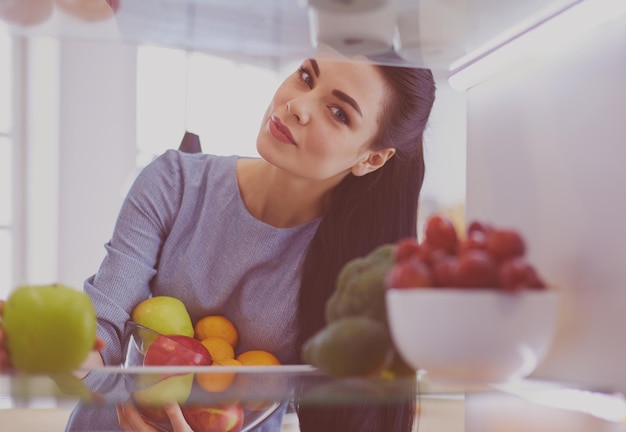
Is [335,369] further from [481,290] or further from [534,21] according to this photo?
[534,21]

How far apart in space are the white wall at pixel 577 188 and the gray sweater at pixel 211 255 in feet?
1.96

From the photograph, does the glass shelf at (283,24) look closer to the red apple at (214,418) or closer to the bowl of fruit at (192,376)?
the bowl of fruit at (192,376)

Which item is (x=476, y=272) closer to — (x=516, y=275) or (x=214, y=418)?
(x=516, y=275)

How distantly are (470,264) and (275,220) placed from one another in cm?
87

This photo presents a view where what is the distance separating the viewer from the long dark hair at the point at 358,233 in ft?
4.21

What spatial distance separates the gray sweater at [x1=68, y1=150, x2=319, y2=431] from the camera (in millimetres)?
1256

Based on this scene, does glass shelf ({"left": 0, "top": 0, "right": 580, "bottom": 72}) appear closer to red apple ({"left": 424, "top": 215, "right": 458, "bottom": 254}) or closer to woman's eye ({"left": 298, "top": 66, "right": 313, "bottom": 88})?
red apple ({"left": 424, "top": 215, "right": 458, "bottom": 254})

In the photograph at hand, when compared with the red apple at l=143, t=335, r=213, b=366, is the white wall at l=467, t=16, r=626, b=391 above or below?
above

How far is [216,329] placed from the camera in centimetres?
125

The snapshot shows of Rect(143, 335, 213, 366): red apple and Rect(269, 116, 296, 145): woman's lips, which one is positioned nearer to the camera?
Rect(143, 335, 213, 366): red apple

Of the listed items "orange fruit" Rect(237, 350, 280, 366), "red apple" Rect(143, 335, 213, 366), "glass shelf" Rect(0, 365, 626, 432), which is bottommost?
"orange fruit" Rect(237, 350, 280, 366)

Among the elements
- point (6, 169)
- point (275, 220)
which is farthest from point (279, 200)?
point (6, 169)

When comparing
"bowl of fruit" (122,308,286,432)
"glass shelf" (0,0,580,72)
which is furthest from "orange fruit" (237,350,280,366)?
"glass shelf" (0,0,580,72)

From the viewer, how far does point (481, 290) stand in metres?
0.50
